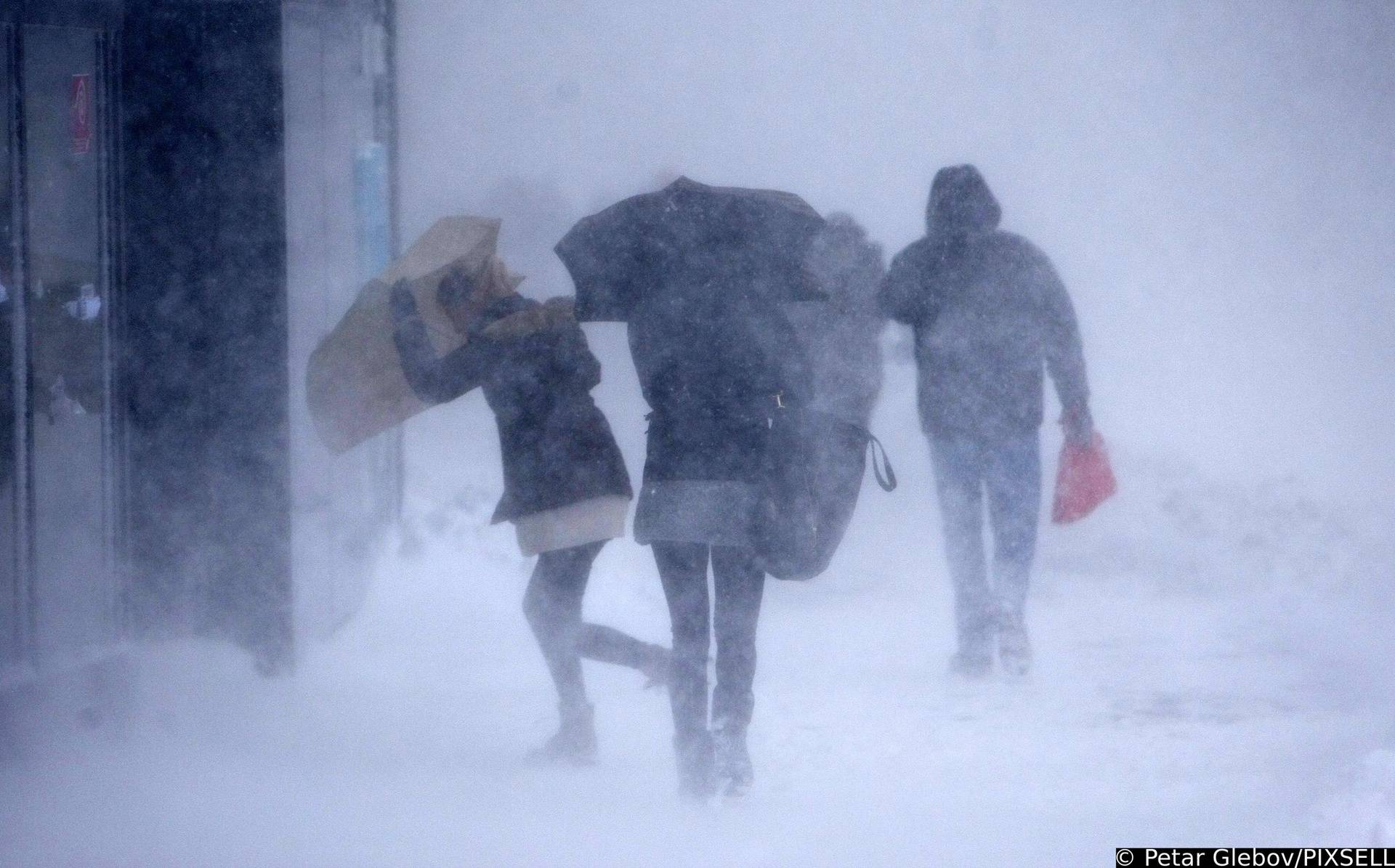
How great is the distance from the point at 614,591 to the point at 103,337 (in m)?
2.56

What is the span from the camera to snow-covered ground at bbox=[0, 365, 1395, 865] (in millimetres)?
2711

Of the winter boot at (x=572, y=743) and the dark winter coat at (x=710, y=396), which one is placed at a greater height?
the dark winter coat at (x=710, y=396)

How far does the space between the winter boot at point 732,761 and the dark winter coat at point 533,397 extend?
0.69 metres

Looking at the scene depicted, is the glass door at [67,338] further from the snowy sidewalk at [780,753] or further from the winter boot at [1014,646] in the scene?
the winter boot at [1014,646]

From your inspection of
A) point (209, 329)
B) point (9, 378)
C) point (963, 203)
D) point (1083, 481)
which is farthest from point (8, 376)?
point (1083, 481)

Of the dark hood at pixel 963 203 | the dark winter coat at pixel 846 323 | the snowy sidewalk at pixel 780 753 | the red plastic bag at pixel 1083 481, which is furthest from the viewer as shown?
the dark winter coat at pixel 846 323

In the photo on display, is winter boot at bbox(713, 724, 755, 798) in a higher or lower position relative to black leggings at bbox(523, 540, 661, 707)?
lower

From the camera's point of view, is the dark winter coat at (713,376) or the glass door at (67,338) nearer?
the dark winter coat at (713,376)

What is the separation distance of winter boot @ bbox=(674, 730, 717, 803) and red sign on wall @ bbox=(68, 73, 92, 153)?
2.47 m

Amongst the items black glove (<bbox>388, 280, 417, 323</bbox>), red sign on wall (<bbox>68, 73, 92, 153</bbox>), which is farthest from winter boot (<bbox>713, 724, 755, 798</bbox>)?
red sign on wall (<bbox>68, 73, 92, 153</bbox>)

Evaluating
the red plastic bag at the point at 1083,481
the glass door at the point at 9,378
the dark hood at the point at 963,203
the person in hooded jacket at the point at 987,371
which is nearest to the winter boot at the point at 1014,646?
the person in hooded jacket at the point at 987,371

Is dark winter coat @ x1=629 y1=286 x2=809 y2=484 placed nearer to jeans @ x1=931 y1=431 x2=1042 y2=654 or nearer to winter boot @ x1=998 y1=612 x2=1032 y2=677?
jeans @ x1=931 y1=431 x2=1042 y2=654

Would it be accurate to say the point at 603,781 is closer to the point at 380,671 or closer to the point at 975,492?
the point at 380,671

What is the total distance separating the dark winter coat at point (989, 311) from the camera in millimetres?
4043
